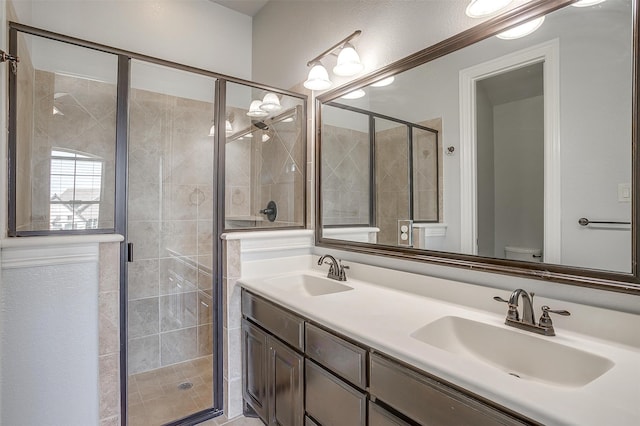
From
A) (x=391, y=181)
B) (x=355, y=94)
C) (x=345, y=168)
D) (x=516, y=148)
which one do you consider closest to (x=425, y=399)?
(x=516, y=148)

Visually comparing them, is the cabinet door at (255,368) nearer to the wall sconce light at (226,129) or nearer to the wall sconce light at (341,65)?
the wall sconce light at (226,129)

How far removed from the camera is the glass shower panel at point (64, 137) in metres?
1.55

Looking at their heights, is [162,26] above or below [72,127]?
above

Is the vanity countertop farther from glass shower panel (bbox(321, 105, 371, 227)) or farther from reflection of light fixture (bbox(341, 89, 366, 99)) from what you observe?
reflection of light fixture (bbox(341, 89, 366, 99))

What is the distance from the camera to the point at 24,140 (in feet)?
5.05

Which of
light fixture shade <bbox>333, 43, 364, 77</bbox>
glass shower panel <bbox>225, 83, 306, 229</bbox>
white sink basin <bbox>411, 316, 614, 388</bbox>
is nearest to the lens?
white sink basin <bbox>411, 316, 614, 388</bbox>

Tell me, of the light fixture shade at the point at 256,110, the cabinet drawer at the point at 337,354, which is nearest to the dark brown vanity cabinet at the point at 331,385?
the cabinet drawer at the point at 337,354

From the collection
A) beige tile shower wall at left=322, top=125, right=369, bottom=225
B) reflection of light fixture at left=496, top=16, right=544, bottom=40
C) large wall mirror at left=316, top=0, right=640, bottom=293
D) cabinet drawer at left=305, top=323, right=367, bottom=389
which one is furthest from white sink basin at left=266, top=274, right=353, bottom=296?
reflection of light fixture at left=496, top=16, right=544, bottom=40

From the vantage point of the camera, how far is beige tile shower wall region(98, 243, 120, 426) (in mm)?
1628

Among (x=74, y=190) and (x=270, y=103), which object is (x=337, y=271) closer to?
(x=270, y=103)

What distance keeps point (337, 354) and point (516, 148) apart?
41.9 inches

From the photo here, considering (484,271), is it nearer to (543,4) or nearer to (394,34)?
(543,4)

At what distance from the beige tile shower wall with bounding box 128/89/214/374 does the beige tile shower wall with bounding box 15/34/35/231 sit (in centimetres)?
49

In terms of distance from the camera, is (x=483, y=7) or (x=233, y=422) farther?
(x=233, y=422)
